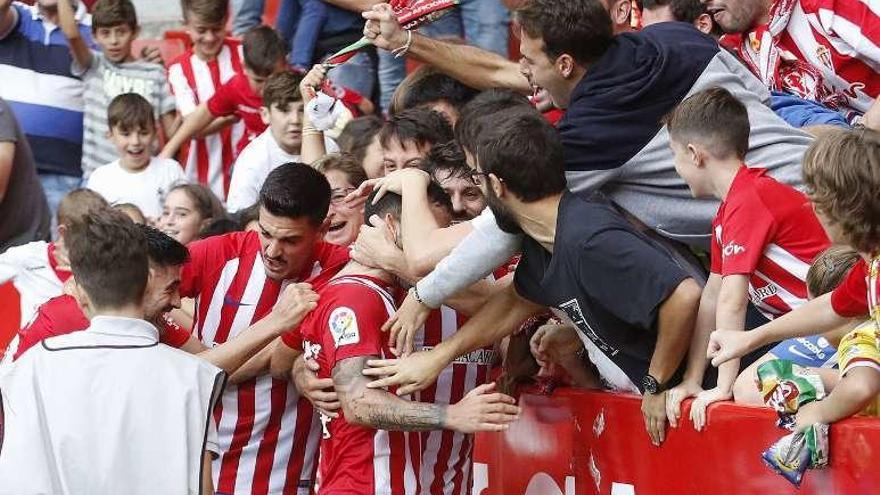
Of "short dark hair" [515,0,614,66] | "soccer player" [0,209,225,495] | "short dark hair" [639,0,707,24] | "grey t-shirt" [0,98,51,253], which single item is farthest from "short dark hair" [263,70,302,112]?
"soccer player" [0,209,225,495]

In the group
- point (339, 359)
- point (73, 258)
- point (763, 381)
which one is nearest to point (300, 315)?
point (339, 359)

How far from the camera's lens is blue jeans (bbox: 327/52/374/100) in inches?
417

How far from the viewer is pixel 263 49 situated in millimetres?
10109

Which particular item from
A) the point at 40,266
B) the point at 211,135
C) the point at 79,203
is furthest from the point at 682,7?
the point at 211,135

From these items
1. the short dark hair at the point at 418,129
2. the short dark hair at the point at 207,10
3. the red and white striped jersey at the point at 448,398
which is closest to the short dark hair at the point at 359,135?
the short dark hair at the point at 418,129

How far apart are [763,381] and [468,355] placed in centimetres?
196

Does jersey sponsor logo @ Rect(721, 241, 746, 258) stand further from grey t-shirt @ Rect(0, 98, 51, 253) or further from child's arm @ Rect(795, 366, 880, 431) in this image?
grey t-shirt @ Rect(0, 98, 51, 253)

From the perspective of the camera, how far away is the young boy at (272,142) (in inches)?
367

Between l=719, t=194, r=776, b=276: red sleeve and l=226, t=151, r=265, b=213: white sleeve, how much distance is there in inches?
188

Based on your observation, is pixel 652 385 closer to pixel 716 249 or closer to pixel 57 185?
pixel 716 249

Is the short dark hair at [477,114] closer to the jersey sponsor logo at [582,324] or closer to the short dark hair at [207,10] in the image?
the jersey sponsor logo at [582,324]

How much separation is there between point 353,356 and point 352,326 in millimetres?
105

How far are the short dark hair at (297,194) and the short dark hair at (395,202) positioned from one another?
0.26 meters

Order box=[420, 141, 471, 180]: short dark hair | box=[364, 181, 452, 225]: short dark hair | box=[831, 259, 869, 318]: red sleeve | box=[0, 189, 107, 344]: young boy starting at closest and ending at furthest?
1. box=[831, 259, 869, 318]: red sleeve
2. box=[364, 181, 452, 225]: short dark hair
3. box=[420, 141, 471, 180]: short dark hair
4. box=[0, 189, 107, 344]: young boy
